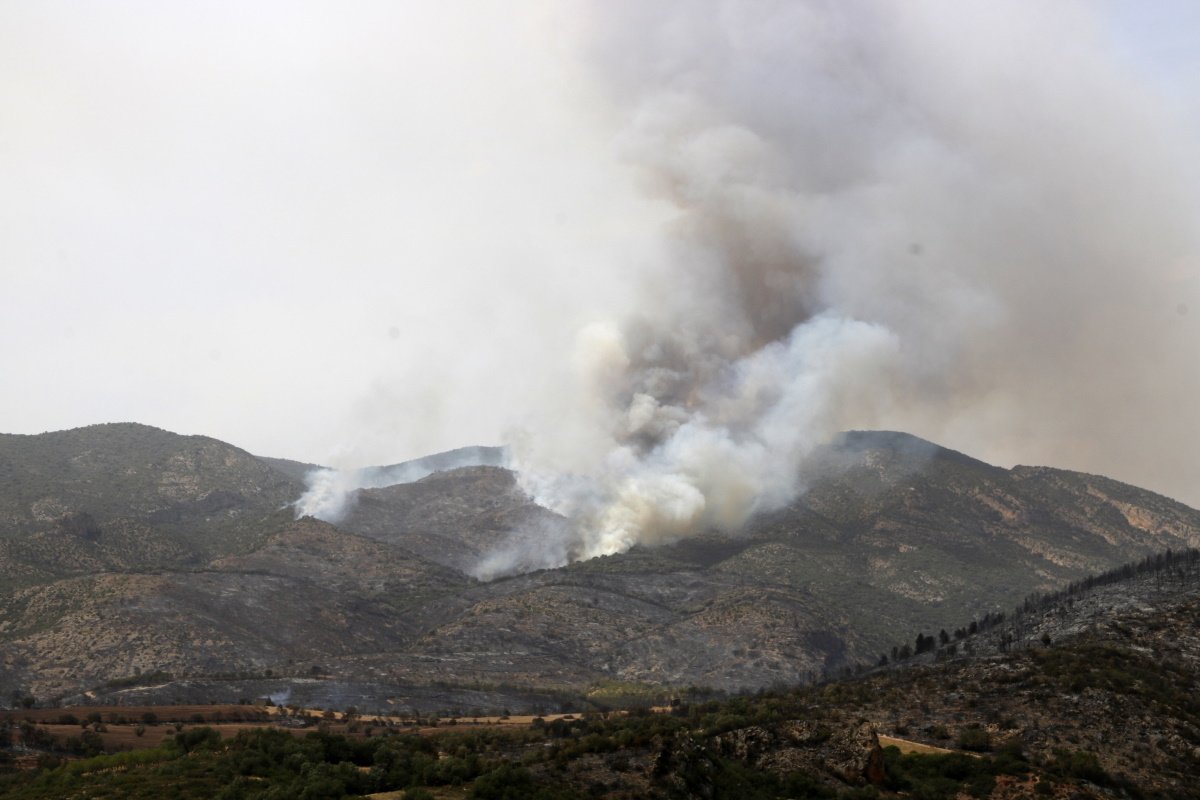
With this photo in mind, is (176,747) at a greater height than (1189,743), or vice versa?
(1189,743)

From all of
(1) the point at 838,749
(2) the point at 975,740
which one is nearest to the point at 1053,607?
(2) the point at 975,740

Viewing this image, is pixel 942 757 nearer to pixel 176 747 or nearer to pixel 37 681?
pixel 176 747

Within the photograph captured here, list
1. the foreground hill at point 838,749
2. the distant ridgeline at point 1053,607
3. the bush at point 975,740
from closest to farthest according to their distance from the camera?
the foreground hill at point 838,749 → the bush at point 975,740 → the distant ridgeline at point 1053,607

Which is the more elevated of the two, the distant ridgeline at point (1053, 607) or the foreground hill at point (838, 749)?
the distant ridgeline at point (1053, 607)

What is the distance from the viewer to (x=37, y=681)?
16012 centimetres

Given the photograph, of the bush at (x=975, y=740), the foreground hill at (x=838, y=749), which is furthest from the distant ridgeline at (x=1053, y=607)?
the bush at (x=975, y=740)

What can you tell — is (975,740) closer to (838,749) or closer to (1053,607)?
(838,749)

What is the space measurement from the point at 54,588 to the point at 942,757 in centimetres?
16521

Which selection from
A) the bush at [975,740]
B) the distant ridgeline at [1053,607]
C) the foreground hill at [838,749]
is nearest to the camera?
the foreground hill at [838,749]

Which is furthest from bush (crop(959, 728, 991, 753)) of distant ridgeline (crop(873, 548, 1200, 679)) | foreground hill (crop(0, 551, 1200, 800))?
distant ridgeline (crop(873, 548, 1200, 679))

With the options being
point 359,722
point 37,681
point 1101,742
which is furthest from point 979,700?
point 37,681

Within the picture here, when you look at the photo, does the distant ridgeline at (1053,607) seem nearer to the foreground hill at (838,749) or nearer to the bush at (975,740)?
the foreground hill at (838,749)

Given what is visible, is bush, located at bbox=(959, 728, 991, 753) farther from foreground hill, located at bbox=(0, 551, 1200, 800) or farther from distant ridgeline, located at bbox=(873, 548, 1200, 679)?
distant ridgeline, located at bbox=(873, 548, 1200, 679)

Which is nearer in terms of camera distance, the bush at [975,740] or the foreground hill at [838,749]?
the foreground hill at [838,749]
